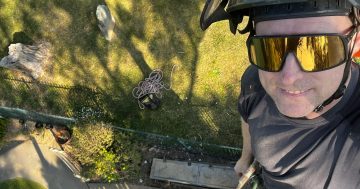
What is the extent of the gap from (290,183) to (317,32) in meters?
1.20

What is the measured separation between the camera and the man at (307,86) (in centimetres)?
248

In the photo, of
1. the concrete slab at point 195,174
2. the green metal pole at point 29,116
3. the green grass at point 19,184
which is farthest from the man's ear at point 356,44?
the green grass at point 19,184

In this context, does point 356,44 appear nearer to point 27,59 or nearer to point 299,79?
point 299,79

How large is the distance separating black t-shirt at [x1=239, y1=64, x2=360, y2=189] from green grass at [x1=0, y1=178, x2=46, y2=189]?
16.1 feet

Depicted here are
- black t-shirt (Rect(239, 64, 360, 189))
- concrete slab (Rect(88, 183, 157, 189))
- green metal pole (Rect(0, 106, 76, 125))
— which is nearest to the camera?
black t-shirt (Rect(239, 64, 360, 189))

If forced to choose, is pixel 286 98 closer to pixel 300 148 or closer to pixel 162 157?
pixel 300 148

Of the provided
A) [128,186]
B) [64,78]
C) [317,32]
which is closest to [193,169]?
[128,186]

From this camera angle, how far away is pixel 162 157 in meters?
6.76

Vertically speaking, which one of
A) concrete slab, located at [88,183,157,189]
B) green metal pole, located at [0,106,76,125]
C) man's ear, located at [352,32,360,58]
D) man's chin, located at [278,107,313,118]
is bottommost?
concrete slab, located at [88,183,157,189]

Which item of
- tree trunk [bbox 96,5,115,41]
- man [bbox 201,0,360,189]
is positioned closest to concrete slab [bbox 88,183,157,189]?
tree trunk [bbox 96,5,115,41]

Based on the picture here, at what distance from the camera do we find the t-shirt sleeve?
10.9 feet

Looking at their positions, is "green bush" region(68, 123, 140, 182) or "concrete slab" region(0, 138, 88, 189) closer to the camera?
"green bush" region(68, 123, 140, 182)

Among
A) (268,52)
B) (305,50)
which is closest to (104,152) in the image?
(268,52)

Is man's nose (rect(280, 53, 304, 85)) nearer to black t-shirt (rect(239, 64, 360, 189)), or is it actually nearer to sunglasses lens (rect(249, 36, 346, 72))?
sunglasses lens (rect(249, 36, 346, 72))
